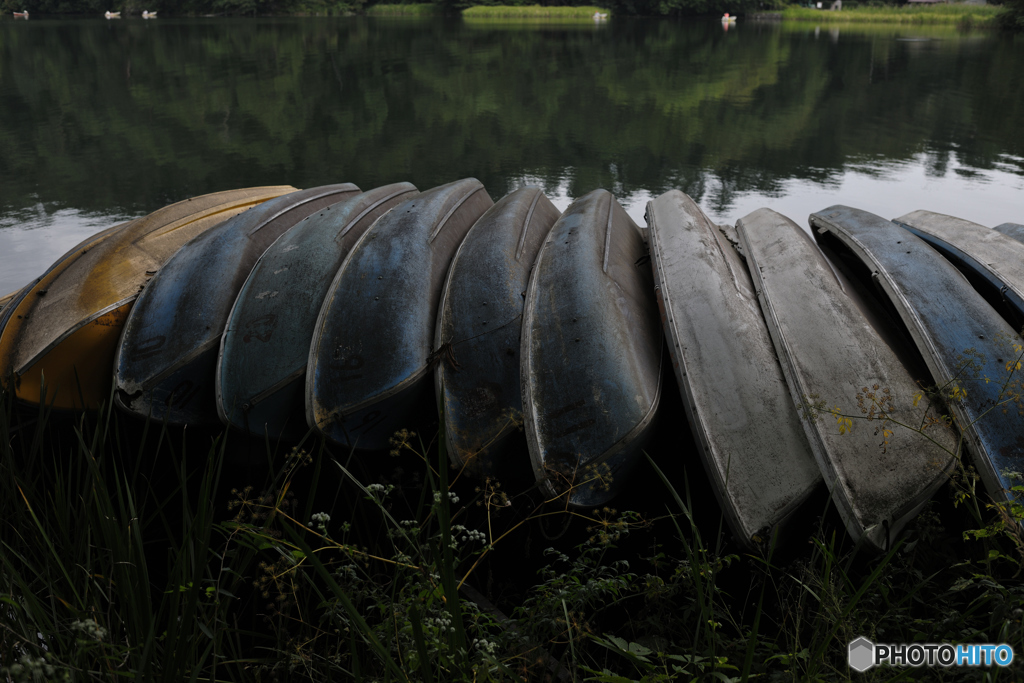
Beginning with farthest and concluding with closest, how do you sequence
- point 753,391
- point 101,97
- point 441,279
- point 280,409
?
1. point 101,97
2. point 441,279
3. point 280,409
4. point 753,391

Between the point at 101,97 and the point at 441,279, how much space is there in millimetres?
10091

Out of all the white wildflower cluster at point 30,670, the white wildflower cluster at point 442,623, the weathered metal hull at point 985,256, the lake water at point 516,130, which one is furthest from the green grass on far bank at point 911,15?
the white wildflower cluster at point 30,670

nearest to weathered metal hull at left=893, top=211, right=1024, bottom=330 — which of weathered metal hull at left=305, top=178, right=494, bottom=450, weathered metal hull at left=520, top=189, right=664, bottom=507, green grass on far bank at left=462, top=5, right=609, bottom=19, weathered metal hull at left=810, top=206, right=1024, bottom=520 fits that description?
weathered metal hull at left=810, top=206, right=1024, bottom=520

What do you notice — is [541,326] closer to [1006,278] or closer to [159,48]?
[1006,278]

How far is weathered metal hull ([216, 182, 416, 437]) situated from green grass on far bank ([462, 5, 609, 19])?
3305 centimetres

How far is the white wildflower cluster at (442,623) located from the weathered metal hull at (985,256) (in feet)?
5.46

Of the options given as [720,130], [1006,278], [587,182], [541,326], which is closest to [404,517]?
[541,326]

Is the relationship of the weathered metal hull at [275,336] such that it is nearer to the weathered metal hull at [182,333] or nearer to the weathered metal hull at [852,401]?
the weathered metal hull at [182,333]

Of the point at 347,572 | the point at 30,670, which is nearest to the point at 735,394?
the point at 347,572

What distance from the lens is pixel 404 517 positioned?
1919 mm

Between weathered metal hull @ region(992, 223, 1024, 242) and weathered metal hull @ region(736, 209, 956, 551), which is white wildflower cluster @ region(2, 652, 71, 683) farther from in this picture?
weathered metal hull @ region(992, 223, 1024, 242)

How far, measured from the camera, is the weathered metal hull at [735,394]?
1413 mm

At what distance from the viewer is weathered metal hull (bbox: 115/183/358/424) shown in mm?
1900

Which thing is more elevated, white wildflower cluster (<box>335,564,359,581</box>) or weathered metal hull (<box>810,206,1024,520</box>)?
weathered metal hull (<box>810,206,1024,520</box>)
